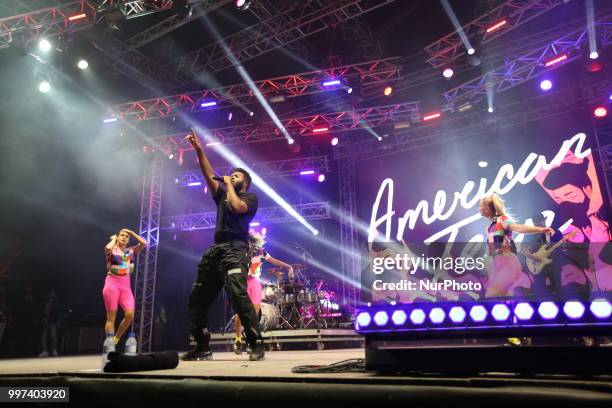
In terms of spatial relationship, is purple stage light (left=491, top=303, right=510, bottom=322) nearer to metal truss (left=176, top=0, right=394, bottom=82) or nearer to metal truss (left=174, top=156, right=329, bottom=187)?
metal truss (left=176, top=0, right=394, bottom=82)

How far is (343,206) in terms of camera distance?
14352 mm

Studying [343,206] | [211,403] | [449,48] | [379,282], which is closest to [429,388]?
Answer: [211,403]

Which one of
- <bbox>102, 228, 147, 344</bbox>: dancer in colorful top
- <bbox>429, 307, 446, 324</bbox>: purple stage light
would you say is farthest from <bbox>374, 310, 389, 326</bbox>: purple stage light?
<bbox>102, 228, 147, 344</bbox>: dancer in colorful top

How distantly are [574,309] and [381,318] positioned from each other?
0.89 meters

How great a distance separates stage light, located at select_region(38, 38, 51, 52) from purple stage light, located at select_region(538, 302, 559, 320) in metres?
11.5

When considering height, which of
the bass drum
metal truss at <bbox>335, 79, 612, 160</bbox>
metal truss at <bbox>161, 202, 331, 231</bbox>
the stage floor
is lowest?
the stage floor

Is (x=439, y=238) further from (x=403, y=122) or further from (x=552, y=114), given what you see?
(x=552, y=114)

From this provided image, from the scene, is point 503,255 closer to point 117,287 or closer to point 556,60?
point 117,287

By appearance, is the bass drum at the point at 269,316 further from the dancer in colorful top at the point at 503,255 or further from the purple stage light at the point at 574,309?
the purple stage light at the point at 574,309

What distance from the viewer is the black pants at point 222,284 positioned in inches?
156

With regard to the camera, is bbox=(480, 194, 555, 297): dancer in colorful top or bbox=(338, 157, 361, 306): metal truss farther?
bbox=(338, 157, 361, 306): metal truss

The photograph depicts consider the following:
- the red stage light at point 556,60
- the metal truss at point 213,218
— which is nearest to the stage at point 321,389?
the red stage light at point 556,60

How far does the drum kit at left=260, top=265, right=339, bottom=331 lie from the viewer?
11500 millimetres

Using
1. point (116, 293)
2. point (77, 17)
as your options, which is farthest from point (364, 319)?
point (77, 17)
